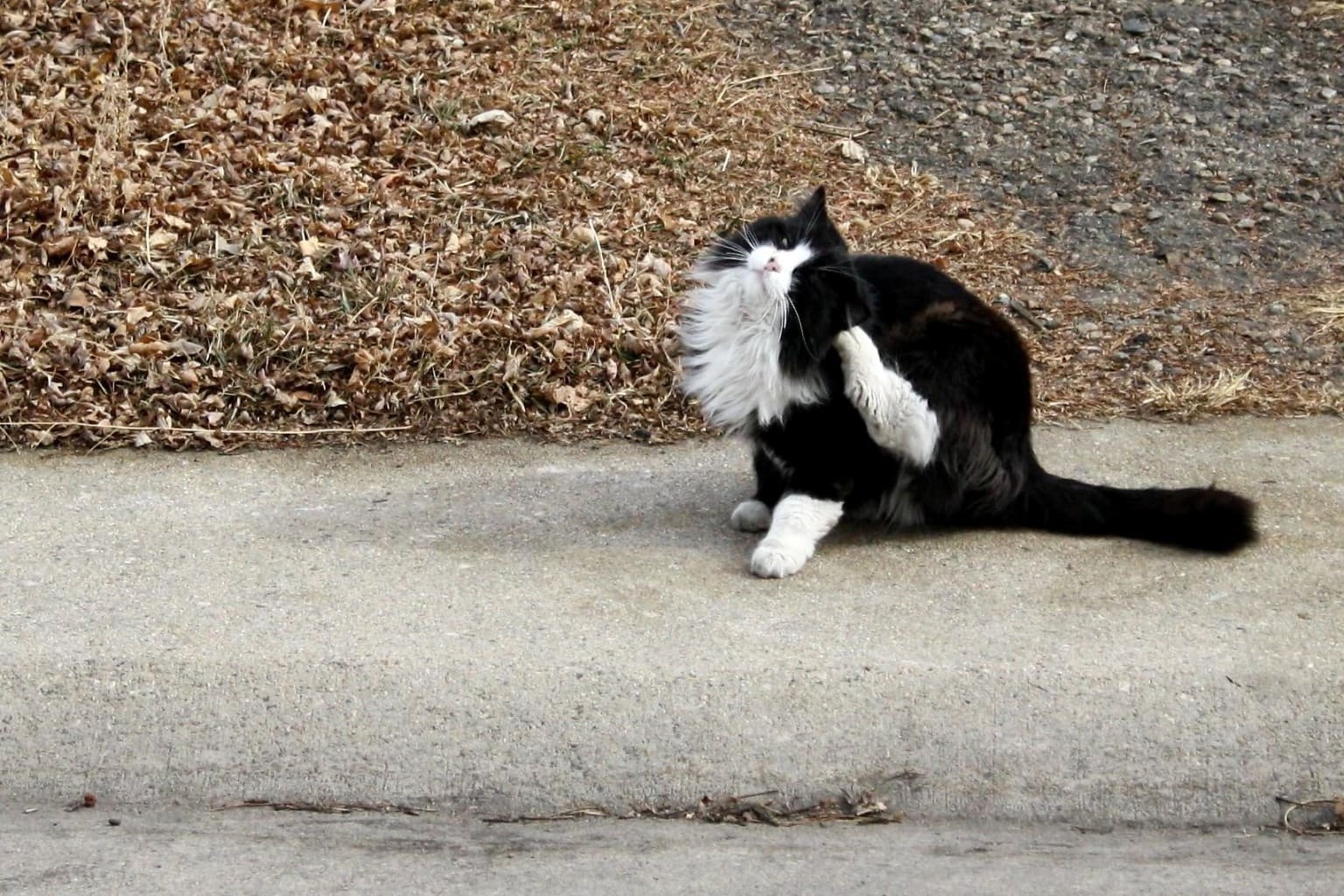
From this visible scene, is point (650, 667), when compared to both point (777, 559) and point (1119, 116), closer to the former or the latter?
point (777, 559)

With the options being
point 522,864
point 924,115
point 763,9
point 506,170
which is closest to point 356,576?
point 522,864

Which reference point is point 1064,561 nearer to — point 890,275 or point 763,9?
point 890,275

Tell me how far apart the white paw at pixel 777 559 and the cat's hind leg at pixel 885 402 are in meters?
0.41

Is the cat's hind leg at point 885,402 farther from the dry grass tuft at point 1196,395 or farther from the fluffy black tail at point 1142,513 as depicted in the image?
the dry grass tuft at point 1196,395

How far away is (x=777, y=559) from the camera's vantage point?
4289mm

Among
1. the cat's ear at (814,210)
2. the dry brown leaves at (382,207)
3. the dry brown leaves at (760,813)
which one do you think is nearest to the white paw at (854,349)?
the cat's ear at (814,210)

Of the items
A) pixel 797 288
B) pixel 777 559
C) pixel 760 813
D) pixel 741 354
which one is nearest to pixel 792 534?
pixel 777 559

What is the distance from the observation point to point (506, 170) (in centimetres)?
701

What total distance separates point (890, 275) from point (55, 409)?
306cm

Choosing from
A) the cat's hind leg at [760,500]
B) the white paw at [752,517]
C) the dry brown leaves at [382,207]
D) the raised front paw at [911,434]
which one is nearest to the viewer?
the raised front paw at [911,434]

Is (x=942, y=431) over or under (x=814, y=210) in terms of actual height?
under

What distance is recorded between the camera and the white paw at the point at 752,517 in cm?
470

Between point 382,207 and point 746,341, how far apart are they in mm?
2846

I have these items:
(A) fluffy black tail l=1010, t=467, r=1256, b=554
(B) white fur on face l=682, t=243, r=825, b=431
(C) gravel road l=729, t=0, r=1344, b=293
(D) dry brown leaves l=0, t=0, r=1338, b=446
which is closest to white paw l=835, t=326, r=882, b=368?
(B) white fur on face l=682, t=243, r=825, b=431
